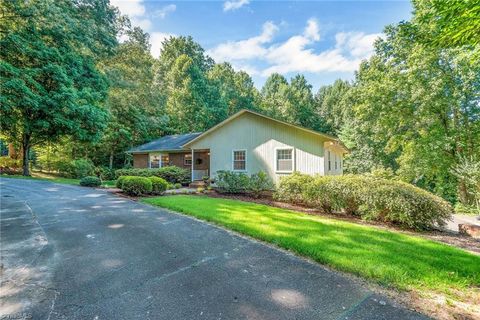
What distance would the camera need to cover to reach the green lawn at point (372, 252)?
144 inches

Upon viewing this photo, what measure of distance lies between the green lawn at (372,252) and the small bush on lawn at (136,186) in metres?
5.39

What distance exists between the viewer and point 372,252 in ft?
15.3

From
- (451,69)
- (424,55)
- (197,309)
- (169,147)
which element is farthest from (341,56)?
(197,309)

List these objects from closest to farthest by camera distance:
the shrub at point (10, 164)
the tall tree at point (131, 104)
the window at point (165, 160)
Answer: the window at point (165, 160) < the shrub at point (10, 164) < the tall tree at point (131, 104)

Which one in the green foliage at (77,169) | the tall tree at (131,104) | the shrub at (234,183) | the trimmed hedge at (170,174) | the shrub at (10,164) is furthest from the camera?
the tall tree at (131,104)

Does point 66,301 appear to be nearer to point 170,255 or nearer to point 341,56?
point 170,255

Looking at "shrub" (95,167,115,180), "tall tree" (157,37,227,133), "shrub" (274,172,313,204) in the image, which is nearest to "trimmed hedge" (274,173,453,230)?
"shrub" (274,172,313,204)

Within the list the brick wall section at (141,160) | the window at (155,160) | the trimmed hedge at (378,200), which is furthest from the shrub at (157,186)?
the brick wall section at (141,160)

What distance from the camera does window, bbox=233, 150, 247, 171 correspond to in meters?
15.6

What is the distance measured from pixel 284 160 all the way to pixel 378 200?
678 cm

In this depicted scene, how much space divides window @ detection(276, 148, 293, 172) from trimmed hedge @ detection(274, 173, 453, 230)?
3526 mm

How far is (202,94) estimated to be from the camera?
36.3m

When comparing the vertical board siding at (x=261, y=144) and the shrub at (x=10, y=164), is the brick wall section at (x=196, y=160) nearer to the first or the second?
the vertical board siding at (x=261, y=144)

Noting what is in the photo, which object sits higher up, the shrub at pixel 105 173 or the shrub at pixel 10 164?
the shrub at pixel 10 164
